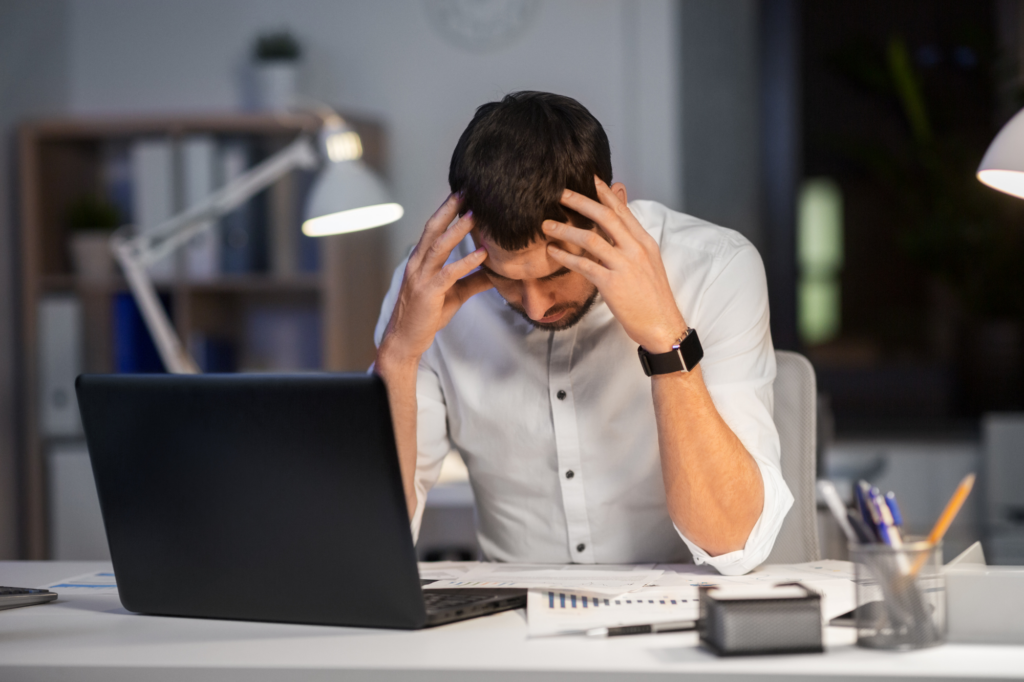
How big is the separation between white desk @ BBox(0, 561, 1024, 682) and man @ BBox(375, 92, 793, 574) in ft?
0.97

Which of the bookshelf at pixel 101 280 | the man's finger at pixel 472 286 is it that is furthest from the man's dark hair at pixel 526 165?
the bookshelf at pixel 101 280

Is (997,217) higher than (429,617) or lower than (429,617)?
higher

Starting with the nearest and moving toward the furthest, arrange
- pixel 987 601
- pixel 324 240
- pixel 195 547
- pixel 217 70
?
pixel 987 601
pixel 195 547
pixel 324 240
pixel 217 70

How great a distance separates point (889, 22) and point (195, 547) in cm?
386

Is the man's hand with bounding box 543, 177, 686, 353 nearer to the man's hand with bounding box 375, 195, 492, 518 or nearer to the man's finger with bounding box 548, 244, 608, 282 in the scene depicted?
the man's finger with bounding box 548, 244, 608, 282

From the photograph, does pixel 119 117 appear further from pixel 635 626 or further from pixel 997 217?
pixel 997 217

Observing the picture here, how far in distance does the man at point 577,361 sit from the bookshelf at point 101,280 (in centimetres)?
182

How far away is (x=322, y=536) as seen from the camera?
0.89 meters

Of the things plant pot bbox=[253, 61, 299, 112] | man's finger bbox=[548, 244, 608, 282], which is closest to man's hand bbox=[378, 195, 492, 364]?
man's finger bbox=[548, 244, 608, 282]

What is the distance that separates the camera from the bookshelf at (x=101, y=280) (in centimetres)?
322

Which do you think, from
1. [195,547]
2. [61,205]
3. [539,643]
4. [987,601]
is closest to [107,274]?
[61,205]

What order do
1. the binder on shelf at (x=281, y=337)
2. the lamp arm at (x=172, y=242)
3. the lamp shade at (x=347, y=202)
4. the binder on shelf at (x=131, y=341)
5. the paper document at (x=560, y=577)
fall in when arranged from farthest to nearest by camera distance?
the binder on shelf at (x=281, y=337) → the binder on shelf at (x=131, y=341) → the lamp arm at (x=172, y=242) → the lamp shade at (x=347, y=202) → the paper document at (x=560, y=577)

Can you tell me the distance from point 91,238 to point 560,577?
8.57 feet

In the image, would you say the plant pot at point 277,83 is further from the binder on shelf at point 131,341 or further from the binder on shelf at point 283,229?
the binder on shelf at point 131,341
